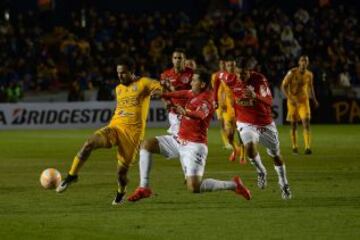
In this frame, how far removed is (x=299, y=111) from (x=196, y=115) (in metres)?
10.7

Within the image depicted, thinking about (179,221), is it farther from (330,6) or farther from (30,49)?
(330,6)

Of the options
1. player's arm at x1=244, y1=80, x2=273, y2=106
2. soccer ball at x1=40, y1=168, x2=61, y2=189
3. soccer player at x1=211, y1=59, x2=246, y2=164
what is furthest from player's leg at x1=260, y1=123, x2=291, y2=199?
soccer player at x1=211, y1=59, x2=246, y2=164

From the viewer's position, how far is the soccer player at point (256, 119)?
13719 mm

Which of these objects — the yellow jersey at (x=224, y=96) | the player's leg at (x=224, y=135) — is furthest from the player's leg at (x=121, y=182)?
the player's leg at (x=224, y=135)

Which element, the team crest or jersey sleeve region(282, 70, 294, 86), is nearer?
the team crest

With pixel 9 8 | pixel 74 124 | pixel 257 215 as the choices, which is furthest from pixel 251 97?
pixel 9 8

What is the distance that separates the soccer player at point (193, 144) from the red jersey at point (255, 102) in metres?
1.47

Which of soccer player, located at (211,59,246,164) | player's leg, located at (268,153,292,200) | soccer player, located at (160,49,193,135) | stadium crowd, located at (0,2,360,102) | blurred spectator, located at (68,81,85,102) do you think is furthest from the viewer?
stadium crowd, located at (0,2,360,102)

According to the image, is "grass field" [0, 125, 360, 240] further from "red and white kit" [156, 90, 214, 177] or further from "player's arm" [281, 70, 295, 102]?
"player's arm" [281, 70, 295, 102]

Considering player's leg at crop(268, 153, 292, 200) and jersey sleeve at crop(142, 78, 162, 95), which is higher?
jersey sleeve at crop(142, 78, 162, 95)

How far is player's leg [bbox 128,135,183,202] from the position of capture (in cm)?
1266

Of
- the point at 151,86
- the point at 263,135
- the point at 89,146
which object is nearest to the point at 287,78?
the point at 263,135

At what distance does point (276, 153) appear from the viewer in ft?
45.6

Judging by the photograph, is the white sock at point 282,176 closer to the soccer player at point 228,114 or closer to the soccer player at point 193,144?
the soccer player at point 193,144
